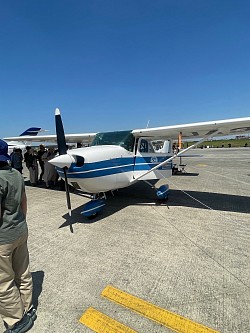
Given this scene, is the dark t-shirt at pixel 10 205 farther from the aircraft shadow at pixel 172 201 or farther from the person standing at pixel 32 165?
the person standing at pixel 32 165

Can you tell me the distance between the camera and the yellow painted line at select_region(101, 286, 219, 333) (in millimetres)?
1979

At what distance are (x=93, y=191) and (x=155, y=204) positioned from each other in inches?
82.4

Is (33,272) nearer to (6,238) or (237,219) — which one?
(6,238)

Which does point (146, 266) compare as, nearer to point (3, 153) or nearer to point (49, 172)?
point (3, 153)

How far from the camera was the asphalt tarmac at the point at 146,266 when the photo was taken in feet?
6.98

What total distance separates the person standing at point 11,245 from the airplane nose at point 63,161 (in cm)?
200

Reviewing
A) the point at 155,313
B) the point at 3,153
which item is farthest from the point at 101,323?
the point at 3,153

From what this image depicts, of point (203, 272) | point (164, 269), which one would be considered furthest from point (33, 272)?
point (203, 272)

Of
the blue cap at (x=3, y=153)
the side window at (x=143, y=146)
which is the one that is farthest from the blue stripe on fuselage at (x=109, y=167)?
the blue cap at (x=3, y=153)

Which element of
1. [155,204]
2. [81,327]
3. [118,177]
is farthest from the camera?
[155,204]

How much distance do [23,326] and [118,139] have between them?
4.69 m

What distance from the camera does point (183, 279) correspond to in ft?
8.88

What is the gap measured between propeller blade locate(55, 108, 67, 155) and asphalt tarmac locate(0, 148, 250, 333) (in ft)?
5.48

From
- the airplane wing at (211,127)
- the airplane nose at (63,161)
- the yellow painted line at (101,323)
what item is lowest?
the yellow painted line at (101,323)
